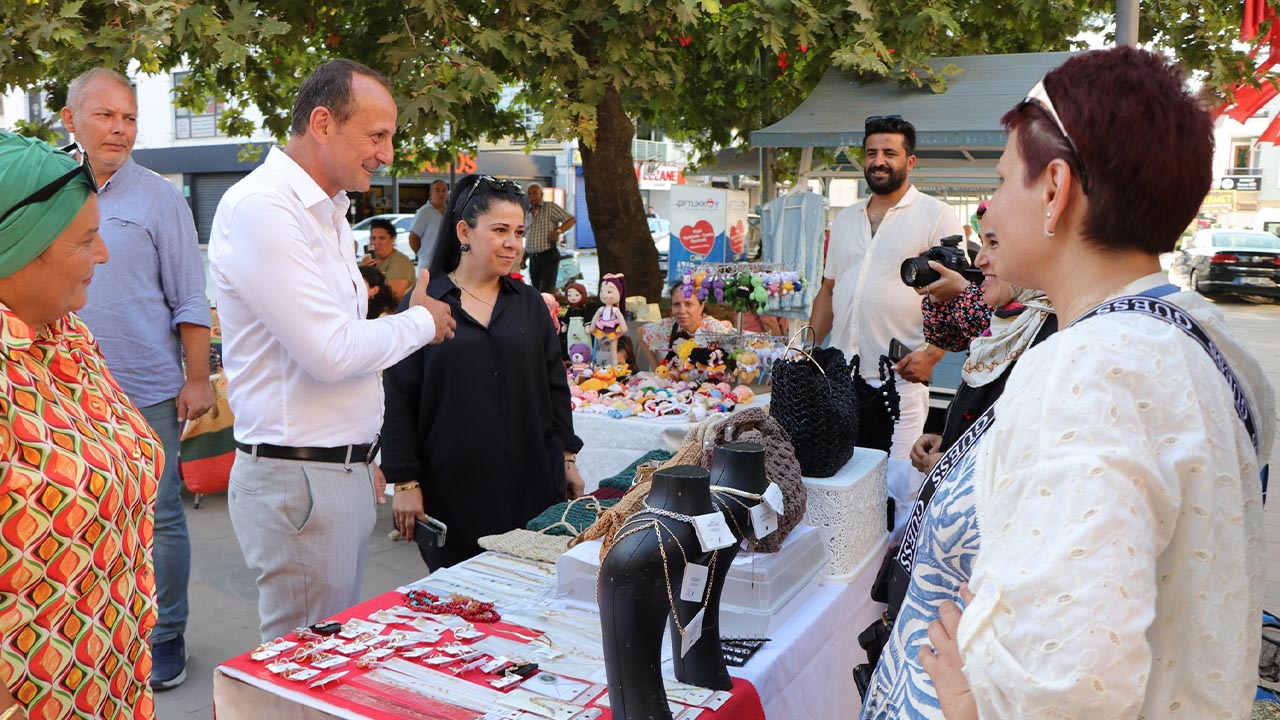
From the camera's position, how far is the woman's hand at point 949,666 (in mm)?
1015

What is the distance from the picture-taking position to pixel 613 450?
472 cm

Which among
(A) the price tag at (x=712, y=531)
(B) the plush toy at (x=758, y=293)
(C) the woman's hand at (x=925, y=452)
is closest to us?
(A) the price tag at (x=712, y=531)

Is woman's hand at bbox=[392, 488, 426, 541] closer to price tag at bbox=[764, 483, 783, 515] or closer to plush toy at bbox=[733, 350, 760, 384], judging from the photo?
price tag at bbox=[764, 483, 783, 515]

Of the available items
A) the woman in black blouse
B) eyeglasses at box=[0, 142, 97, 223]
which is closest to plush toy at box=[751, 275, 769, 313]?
the woman in black blouse

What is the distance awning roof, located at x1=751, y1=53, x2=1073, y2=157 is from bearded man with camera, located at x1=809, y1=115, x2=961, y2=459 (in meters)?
3.49

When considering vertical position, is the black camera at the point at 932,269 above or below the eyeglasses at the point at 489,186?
below

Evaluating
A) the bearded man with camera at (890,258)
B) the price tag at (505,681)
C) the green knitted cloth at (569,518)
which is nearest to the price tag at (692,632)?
the price tag at (505,681)

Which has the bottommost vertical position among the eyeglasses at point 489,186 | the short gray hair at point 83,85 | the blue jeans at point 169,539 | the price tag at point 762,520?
the blue jeans at point 169,539

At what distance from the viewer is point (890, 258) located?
4152 millimetres

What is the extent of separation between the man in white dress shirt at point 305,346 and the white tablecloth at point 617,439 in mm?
2296

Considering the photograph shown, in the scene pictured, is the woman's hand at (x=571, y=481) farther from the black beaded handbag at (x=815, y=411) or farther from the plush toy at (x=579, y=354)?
the plush toy at (x=579, y=354)

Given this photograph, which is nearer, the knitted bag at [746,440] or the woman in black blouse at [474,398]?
the knitted bag at [746,440]

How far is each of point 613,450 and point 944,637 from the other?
368 centimetres

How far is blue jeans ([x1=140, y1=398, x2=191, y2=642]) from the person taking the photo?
10.5 feet
